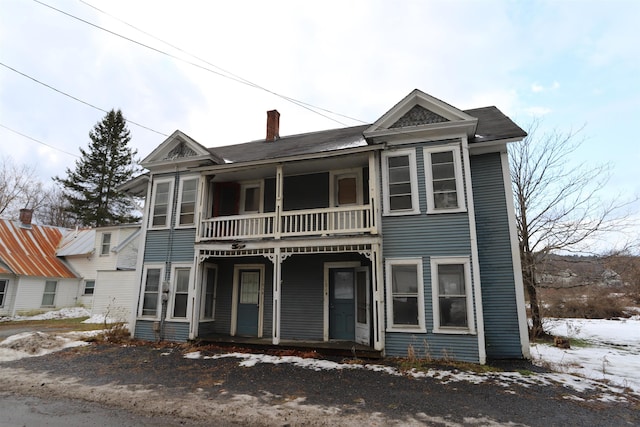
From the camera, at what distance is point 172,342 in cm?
1061

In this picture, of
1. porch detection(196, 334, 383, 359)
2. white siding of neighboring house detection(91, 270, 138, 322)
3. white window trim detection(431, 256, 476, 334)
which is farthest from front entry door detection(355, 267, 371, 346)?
white siding of neighboring house detection(91, 270, 138, 322)

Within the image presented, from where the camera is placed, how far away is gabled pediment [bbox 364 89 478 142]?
359 inches

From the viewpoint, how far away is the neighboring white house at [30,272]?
1808cm

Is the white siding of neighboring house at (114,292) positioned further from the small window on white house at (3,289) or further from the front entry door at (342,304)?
the front entry door at (342,304)

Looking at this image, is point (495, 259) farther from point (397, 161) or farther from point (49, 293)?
point (49, 293)

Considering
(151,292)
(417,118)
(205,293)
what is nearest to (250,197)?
(205,293)

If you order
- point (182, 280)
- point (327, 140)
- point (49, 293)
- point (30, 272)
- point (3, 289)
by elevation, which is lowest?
point (49, 293)

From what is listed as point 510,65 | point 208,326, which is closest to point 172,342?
point 208,326

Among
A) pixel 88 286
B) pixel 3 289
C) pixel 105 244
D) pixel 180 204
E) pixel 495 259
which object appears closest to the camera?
pixel 495 259

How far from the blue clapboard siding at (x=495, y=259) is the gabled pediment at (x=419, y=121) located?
1.33 metres

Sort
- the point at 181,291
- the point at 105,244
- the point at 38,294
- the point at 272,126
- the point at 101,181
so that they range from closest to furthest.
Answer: the point at 181,291, the point at 272,126, the point at 38,294, the point at 105,244, the point at 101,181

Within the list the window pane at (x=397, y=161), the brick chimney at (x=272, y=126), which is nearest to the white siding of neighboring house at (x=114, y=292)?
the brick chimney at (x=272, y=126)

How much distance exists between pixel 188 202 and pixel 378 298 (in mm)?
7118

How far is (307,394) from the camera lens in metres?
5.98
